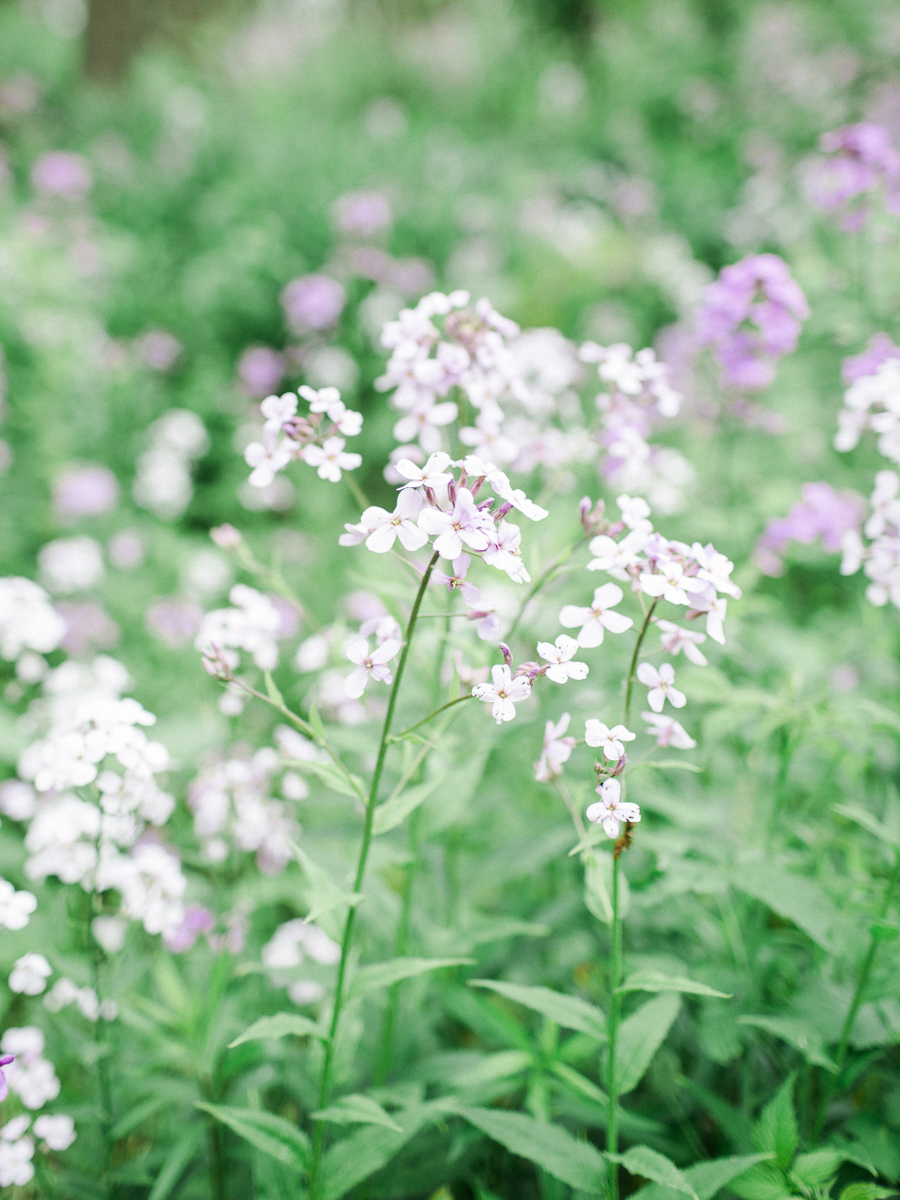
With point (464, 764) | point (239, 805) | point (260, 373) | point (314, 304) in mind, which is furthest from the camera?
point (260, 373)

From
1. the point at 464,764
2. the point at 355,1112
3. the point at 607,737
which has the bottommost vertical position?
the point at 355,1112

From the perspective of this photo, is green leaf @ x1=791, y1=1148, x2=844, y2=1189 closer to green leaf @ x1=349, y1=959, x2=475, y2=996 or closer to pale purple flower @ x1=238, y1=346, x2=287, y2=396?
green leaf @ x1=349, y1=959, x2=475, y2=996

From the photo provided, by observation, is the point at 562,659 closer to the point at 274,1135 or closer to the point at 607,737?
the point at 607,737

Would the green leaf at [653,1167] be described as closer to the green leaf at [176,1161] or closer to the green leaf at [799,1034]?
the green leaf at [799,1034]

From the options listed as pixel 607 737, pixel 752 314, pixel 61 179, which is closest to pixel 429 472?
pixel 607 737

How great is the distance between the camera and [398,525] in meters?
→ 1.24

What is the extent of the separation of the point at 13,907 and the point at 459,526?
1125mm

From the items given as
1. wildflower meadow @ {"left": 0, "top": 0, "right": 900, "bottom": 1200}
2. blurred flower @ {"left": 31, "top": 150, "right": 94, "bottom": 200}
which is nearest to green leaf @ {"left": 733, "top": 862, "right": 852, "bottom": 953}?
wildflower meadow @ {"left": 0, "top": 0, "right": 900, "bottom": 1200}

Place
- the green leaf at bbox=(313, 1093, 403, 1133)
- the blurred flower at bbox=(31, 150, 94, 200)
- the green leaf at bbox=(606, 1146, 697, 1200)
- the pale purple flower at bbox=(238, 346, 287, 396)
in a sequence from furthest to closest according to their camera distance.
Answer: the blurred flower at bbox=(31, 150, 94, 200) → the pale purple flower at bbox=(238, 346, 287, 396) → the green leaf at bbox=(313, 1093, 403, 1133) → the green leaf at bbox=(606, 1146, 697, 1200)

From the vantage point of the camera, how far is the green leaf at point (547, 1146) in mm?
1495

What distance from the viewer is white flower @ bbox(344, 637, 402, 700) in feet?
4.28

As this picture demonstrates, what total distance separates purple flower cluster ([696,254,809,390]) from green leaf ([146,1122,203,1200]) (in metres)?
2.46

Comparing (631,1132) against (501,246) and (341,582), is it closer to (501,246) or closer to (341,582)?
(341,582)

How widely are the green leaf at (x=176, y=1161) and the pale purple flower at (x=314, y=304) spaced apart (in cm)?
415
